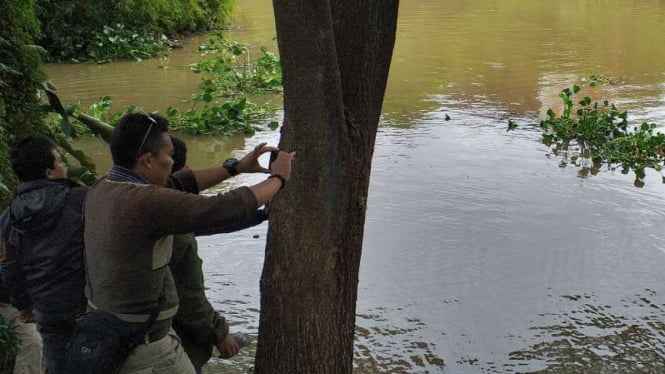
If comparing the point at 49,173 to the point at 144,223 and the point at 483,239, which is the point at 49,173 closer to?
the point at 144,223

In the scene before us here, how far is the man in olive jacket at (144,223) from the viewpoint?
8.44 ft

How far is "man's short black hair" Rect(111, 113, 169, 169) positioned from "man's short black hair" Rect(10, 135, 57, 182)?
80 cm

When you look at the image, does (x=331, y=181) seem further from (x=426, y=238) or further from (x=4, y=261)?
(x=426, y=238)

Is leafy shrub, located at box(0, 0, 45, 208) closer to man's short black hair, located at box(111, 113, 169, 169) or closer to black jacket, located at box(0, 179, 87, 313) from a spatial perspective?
black jacket, located at box(0, 179, 87, 313)

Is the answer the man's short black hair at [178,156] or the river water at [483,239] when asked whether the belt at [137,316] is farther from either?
the river water at [483,239]

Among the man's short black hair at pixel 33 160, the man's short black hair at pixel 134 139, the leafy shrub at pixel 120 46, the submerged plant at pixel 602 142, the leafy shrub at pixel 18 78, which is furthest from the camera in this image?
the leafy shrub at pixel 120 46

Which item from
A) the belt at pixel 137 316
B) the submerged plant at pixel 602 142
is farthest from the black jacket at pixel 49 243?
the submerged plant at pixel 602 142

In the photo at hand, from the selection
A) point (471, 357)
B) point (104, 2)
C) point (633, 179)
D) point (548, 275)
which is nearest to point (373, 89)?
point (471, 357)

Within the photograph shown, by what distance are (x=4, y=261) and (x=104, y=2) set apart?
15362 mm

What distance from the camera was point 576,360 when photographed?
4961mm

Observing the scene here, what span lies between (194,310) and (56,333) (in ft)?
2.06

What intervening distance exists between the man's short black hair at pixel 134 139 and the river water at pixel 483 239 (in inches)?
96.3

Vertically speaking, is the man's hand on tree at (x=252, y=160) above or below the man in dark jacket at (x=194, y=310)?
above

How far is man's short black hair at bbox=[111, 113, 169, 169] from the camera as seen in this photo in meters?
2.69
